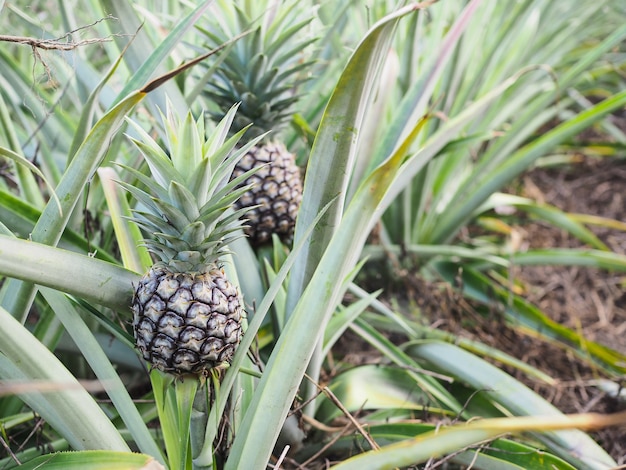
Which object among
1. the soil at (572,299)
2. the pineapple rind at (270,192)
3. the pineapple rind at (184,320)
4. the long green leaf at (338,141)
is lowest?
the soil at (572,299)

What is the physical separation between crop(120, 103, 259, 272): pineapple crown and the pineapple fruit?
27 centimetres

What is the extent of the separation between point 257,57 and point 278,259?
0.97 feet

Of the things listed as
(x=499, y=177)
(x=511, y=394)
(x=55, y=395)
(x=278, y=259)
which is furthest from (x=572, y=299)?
(x=55, y=395)

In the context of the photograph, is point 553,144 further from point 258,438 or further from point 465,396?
point 258,438

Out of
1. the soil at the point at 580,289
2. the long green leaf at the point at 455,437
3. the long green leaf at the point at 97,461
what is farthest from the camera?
the soil at the point at 580,289

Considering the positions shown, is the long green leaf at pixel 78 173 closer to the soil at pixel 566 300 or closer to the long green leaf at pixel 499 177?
Result: the soil at pixel 566 300

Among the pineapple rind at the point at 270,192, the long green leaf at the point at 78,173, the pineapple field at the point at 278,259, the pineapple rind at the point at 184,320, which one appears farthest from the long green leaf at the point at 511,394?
the long green leaf at the point at 78,173

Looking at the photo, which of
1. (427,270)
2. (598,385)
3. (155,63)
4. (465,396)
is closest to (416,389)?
(465,396)

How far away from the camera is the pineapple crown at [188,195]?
0.54 metres

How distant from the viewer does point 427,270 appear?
4.53ft

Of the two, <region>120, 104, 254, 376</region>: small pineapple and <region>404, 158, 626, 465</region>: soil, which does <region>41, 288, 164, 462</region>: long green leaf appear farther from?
<region>404, 158, 626, 465</region>: soil

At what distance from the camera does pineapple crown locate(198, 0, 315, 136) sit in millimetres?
835

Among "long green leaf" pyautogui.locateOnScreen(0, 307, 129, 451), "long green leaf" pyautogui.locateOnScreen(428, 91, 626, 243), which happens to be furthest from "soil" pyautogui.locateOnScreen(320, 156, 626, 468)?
"long green leaf" pyautogui.locateOnScreen(0, 307, 129, 451)

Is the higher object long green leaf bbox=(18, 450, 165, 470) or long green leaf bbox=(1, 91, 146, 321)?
long green leaf bbox=(1, 91, 146, 321)
